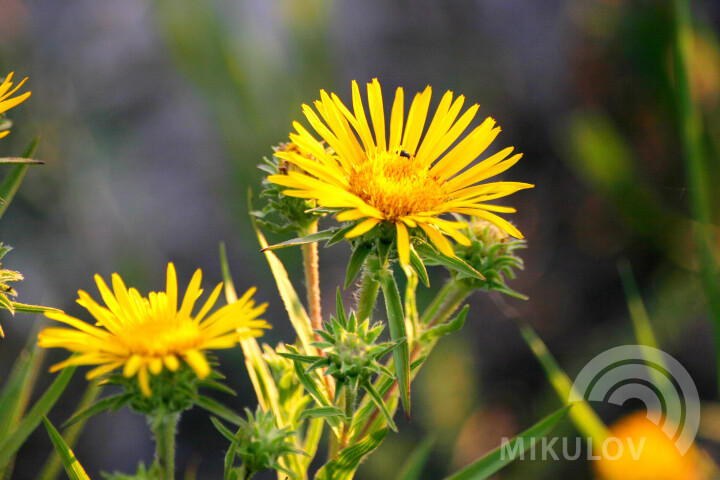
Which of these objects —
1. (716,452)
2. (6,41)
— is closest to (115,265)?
(6,41)

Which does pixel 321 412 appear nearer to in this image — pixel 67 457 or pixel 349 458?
pixel 349 458

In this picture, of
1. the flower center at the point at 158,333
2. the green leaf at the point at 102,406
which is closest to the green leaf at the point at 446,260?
the flower center at the point at 158,333

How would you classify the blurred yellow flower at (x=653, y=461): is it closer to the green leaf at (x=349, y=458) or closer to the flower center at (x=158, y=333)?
Answer: the green leaf at (x=349, y=458)

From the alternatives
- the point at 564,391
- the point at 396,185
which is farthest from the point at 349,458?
the point at 564,391

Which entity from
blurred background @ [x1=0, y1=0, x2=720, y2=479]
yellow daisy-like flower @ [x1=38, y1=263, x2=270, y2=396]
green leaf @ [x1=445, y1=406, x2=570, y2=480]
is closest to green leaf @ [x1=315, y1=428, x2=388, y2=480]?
green leaf @ [x1=445, y1=406, x2=570, y2=480]

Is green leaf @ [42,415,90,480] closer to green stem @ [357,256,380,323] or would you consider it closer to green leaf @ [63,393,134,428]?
green leaf @ [63,393,134,428]
